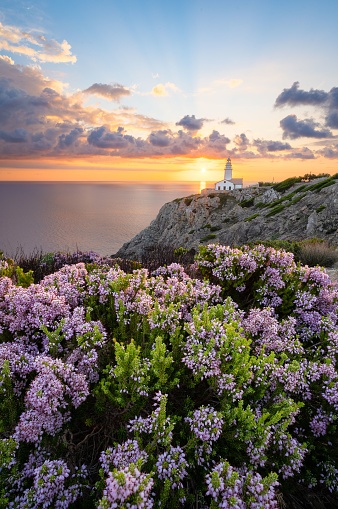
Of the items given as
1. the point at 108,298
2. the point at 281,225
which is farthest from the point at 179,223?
the point at 108,298

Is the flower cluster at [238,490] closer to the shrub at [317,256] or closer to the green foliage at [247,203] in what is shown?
the shrub at [317,256]

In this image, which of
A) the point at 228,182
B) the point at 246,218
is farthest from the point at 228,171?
the point at 246,218

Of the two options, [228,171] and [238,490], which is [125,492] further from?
[228,171]

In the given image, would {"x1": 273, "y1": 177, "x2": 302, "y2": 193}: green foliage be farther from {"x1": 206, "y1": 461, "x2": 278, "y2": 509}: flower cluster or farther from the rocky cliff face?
{"x1": 206, "y1": 461, "x2": 278, "y2": 509}: flower cluster

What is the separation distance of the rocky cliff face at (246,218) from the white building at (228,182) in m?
34.2

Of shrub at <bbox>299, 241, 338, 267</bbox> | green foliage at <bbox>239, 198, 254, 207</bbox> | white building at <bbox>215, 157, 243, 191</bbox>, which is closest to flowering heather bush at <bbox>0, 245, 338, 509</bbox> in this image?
shrub at <bbox>299, 241, 338, 267</bbox>

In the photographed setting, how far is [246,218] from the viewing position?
5628 cm

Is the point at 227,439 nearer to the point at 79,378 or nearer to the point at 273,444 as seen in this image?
the point at 273,444

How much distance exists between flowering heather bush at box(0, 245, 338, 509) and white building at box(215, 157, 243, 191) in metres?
108

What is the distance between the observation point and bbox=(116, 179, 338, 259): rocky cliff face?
36375mm

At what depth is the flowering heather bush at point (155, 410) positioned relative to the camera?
98.0 inches

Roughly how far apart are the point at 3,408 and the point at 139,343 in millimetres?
1648

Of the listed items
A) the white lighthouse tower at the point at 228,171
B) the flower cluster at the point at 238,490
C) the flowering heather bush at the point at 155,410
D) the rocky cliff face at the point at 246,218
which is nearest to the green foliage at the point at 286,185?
the rocky cliff face at the point at 246,218

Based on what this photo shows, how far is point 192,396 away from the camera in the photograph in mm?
3463
